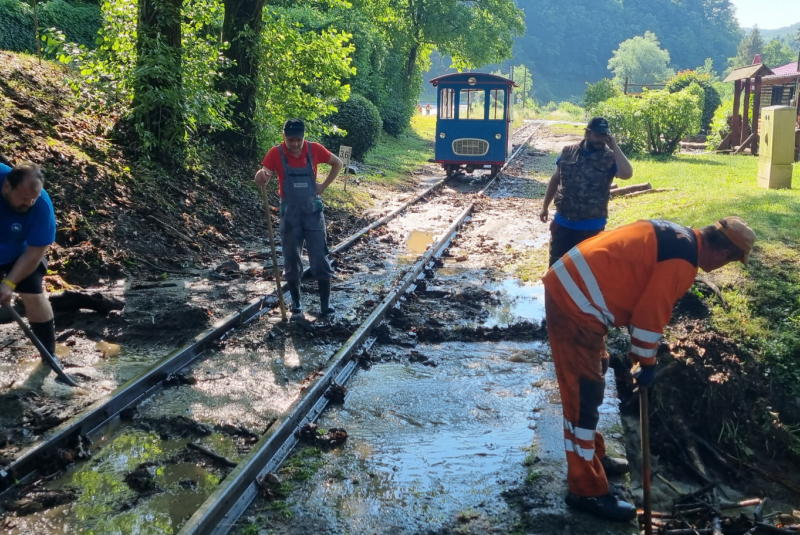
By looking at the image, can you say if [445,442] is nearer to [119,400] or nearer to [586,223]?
[119,400]

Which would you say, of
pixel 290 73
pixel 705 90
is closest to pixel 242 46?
pixel 290 73

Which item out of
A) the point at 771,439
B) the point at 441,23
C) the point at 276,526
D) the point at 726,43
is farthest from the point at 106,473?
the point at 726,43

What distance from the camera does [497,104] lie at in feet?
72.2

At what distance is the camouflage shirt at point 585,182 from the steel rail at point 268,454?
7.61 feet

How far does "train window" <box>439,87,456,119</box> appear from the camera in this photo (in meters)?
22.0

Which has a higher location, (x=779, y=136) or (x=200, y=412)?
(x=779, y=136)

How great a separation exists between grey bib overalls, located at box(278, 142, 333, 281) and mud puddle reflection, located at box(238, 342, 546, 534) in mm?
1635

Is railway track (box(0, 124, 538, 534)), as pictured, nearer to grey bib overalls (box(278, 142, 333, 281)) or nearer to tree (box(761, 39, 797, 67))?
grey bib overalls (box(278, 142, 333, 281))

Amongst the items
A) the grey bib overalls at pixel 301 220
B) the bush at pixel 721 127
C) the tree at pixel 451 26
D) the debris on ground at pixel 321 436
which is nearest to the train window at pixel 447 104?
the bush at pixel 721 127

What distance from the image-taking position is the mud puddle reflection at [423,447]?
403 centimetres

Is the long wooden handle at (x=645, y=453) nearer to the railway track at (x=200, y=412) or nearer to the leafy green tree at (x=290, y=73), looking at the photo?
the railway track at (x=200, y=412)

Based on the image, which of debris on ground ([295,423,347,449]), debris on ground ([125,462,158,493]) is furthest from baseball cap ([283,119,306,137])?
debris on ground ([125,462,158,493])

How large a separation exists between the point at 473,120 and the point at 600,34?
389ft

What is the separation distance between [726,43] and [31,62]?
479 feet
